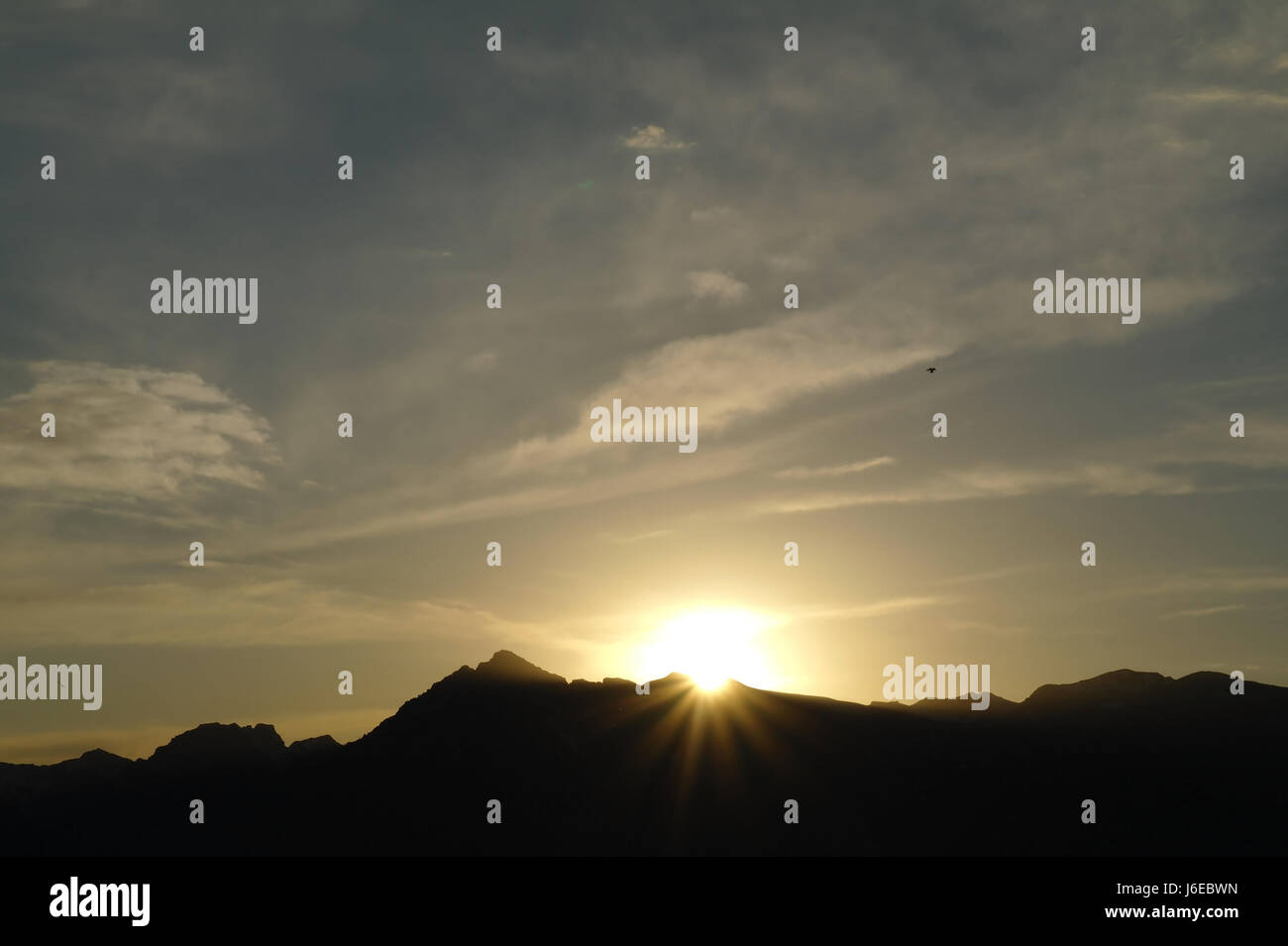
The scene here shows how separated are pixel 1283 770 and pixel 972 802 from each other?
64.5m

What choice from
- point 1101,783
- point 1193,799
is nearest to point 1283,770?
point 1193,799
